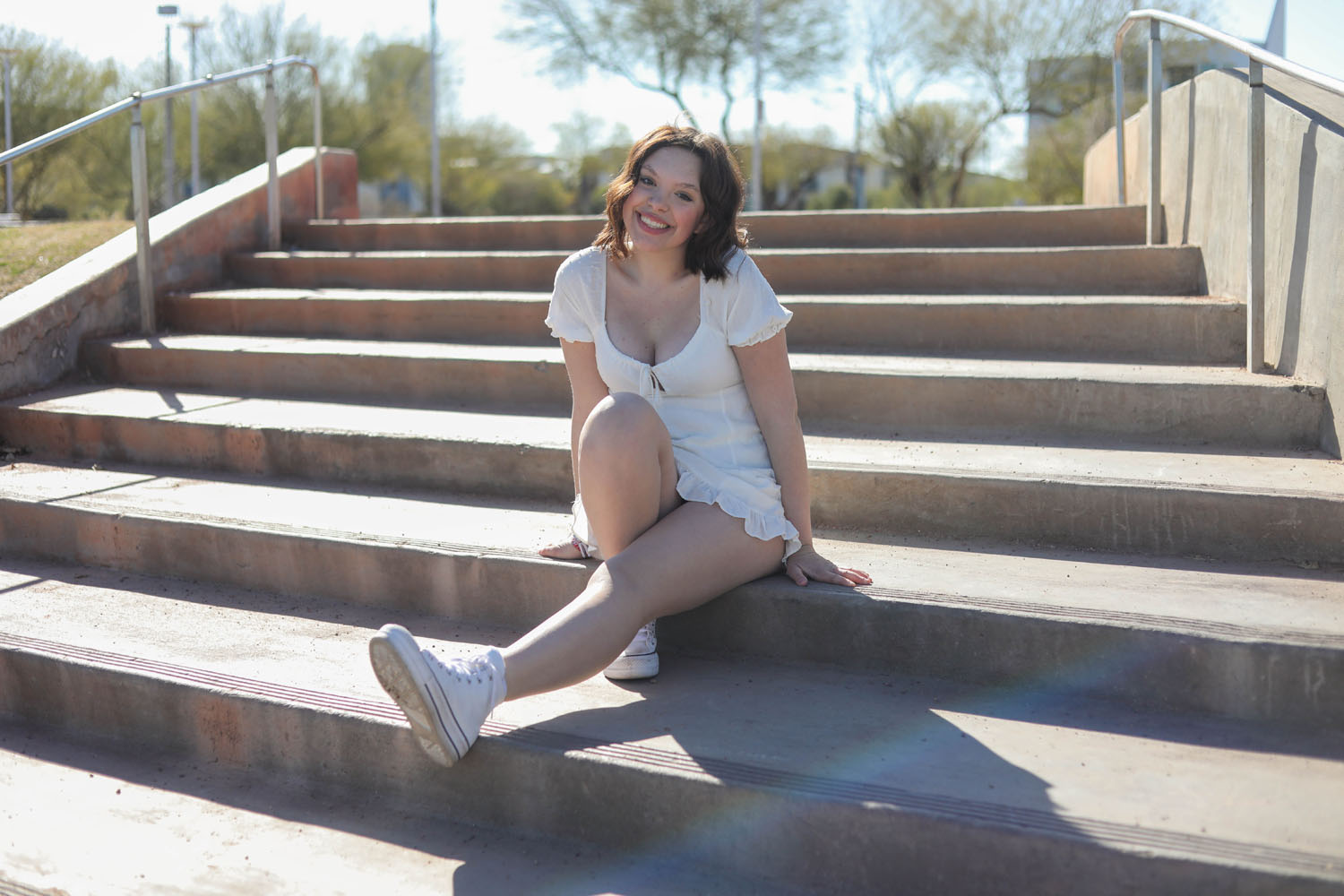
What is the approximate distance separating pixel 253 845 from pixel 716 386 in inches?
50.0

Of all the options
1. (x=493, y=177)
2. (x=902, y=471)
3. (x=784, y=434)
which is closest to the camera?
(x=784, y=434)

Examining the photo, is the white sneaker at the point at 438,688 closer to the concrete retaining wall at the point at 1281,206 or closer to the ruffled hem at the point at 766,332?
the ruffled hem at the point at 766,332

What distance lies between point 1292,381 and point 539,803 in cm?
225

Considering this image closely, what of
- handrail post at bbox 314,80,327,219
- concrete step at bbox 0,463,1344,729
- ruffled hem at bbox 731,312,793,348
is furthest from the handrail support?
ruffled hem at bbox 731,312,793,348

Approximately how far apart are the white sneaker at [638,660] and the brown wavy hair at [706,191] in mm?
786

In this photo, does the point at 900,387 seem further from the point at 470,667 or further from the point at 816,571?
the point at 470,667

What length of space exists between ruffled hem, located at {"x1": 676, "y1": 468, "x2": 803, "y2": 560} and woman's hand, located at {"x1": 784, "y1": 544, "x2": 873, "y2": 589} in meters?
0.09

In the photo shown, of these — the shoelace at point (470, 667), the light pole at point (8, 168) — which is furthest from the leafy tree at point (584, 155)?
the shoelace at point (470, 667)

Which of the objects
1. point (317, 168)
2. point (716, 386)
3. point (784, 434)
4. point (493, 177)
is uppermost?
point (493, 177)

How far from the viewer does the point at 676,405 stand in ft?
7.91

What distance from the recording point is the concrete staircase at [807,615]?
1.81 metres

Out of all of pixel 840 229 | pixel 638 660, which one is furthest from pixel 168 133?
pixel 638 660

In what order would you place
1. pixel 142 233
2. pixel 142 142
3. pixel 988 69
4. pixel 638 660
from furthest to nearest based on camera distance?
pixel 988 69
pixel 142 233
pixel 142 142
pixel 638 660

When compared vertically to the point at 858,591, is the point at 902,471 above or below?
above
